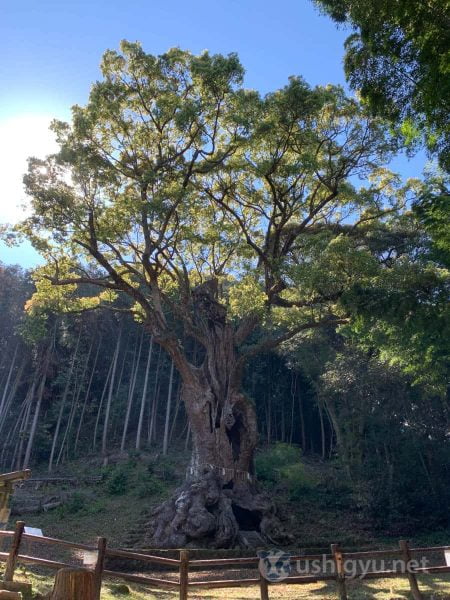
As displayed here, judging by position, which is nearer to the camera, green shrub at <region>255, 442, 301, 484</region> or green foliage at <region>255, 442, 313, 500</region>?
green foliage at <region>255, 442, 313, 500</region>

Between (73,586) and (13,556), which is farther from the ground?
(13,556)

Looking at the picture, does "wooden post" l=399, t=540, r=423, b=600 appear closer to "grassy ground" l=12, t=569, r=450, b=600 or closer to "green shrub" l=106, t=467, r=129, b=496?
"grassy ground" l=12, t=569, r=450, b=600

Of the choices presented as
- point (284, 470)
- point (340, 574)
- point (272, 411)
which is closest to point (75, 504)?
point (284, 470)

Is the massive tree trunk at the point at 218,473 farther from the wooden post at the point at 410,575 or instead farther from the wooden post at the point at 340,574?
the wooden post at the point at 410,575

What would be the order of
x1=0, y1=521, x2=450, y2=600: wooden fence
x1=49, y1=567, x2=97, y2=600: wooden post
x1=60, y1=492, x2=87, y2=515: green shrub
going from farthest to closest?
x1=60, y1=492, x2=87, y2=515: green shrub
x1=0, y1=521, x2=450, y2=600: wooden fence
x1=49, y1=567, x2=97, y2=600: wooden post

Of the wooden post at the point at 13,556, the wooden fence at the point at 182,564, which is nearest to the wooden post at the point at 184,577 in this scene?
the wooden fence at the point at 182,564

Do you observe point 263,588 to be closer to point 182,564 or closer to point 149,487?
point 182,564

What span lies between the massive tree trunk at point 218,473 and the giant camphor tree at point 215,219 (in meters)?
0.04

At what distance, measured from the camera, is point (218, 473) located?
1349 centimetres

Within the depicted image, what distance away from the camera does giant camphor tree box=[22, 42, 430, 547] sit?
41.8ft

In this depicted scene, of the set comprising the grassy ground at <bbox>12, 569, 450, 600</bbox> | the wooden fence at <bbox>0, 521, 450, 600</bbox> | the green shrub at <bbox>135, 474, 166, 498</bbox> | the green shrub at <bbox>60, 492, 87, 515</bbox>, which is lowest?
the grassy ground at <bbox>12, 569, 450, 600</bbox>

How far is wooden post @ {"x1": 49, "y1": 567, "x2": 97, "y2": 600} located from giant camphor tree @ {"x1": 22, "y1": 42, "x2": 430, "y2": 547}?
9.80 meters

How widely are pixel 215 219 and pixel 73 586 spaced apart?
13928mm

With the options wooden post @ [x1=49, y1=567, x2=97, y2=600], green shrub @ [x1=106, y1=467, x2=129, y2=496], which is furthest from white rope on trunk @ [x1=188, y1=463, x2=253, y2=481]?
wooden post @ [x1=49, y1=567, x2=97, y2=600]
